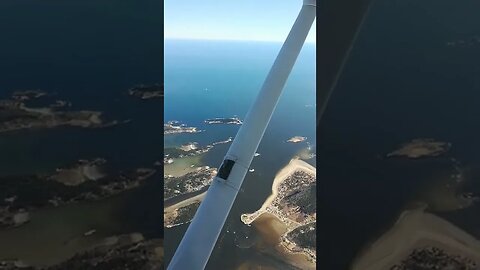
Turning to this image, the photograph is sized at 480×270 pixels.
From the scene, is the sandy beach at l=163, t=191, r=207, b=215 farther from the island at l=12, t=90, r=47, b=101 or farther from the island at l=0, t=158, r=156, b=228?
the island at l=12, t=90, r=47, b=101

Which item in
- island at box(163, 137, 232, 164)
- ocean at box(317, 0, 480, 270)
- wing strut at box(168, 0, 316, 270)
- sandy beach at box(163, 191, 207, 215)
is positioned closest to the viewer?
ocean at box(317, 0, 480, 270)

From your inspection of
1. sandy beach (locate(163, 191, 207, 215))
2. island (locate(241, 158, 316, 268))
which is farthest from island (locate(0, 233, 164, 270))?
island (locate(241, 158, 316, 268))

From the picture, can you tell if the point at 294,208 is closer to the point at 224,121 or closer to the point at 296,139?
the point at 296,139

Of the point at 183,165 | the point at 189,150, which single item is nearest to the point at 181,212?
the point at 183,165

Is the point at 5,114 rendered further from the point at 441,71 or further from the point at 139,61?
the point at 441,71

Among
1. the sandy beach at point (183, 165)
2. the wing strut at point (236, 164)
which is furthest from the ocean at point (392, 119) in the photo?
the sandy beach at point (183, 165)

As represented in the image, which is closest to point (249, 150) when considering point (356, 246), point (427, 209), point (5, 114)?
point (356, 246)
